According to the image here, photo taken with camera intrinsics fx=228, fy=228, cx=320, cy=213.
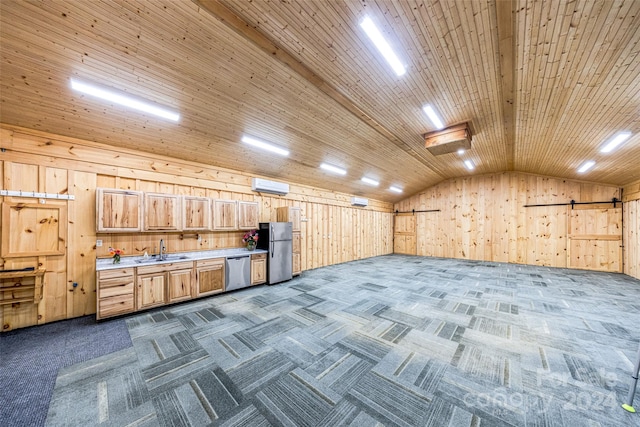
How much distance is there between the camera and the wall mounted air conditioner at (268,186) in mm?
5476

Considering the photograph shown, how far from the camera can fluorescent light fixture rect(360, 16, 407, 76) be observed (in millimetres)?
2223

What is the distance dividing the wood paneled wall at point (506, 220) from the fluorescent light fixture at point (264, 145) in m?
7.51

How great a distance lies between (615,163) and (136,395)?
892 cm

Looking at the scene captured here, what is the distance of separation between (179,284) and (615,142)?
313 inches

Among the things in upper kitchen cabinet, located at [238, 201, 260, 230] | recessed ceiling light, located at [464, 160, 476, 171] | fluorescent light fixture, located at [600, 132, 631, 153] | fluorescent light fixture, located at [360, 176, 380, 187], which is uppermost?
recessed ceiling light, located at [464, 160, 476, 171]

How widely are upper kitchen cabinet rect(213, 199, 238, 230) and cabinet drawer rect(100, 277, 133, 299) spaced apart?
5.54 feet

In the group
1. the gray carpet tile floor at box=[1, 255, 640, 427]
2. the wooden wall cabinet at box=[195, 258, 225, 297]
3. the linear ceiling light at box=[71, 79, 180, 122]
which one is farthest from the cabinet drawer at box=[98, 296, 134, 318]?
the linear ceiling light at box=[71, 79, 180, 122]

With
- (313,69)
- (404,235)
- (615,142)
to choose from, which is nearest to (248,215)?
(313,69)

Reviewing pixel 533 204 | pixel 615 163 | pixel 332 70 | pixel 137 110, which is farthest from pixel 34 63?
pixel 533 204

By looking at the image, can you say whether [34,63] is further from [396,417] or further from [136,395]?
[396,417]

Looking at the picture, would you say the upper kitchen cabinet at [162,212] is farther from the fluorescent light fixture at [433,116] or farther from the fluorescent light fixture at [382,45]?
the fluorescent light fixture at [433,116]

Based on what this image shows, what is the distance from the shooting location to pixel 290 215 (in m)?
5.81

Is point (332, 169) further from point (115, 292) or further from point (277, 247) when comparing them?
point (115, 292)

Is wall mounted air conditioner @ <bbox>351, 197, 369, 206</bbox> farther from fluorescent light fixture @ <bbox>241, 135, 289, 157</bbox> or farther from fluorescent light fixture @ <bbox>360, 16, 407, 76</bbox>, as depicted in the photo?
fluorescent light fixture @ <bbox>360, 16, 407, 76</bbox>
